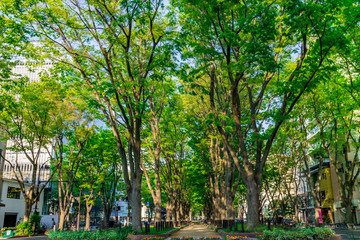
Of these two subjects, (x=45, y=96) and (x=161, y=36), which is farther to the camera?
(x=45, y=96)

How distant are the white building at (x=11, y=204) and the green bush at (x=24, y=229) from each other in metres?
12.7

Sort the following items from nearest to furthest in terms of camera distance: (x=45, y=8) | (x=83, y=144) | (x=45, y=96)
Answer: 1. (x=45, y=8)
2. (x=45, y=96)
3. (x=83, y=144)

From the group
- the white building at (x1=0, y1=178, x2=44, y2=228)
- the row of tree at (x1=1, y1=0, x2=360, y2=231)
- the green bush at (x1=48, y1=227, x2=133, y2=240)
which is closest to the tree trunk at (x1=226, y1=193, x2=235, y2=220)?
the row of tree at (x1=1, y1=0, x2=360, y2=231)

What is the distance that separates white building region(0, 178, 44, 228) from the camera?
1570 inches

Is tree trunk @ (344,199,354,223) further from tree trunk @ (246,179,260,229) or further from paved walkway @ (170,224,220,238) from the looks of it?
tree trunk @ (246,179,260,229)

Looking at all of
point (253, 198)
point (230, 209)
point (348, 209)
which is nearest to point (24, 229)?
point (230, 209)

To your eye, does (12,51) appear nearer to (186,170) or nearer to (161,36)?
(161,36)

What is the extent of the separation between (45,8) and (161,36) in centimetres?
577

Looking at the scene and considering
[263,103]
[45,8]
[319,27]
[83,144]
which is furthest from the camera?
[83,144]

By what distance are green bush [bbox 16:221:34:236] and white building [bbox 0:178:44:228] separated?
41.6ft

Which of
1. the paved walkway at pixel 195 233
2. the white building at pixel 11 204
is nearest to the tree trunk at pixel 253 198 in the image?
the paved walkway at pixel 195 233

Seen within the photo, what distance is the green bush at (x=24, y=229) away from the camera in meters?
28.9

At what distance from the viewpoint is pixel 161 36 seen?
16156 mm

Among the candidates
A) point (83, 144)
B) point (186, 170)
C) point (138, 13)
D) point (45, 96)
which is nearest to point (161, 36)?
point (138, 13)
